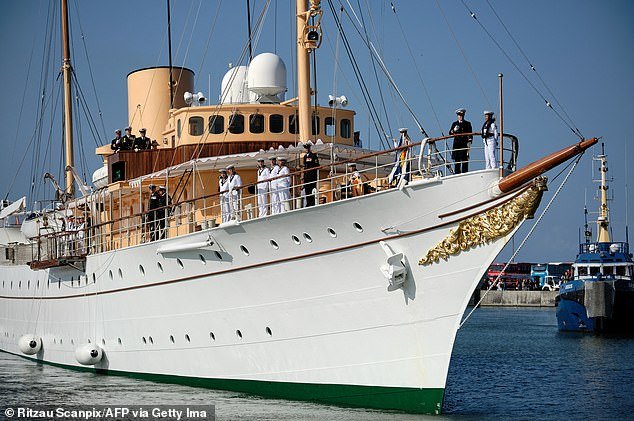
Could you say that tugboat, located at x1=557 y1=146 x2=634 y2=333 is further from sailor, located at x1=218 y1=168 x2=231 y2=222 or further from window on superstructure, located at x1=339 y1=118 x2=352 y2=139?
sailor, located at x1=218 y1=168 x2=231 y2=222

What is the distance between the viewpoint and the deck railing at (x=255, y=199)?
14570 millimetres

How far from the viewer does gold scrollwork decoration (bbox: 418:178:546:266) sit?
13.8 metres

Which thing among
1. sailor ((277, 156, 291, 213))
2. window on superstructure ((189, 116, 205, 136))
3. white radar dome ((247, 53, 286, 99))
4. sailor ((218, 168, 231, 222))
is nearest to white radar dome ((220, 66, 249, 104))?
white radar dome ((247, 53, 286, 99))

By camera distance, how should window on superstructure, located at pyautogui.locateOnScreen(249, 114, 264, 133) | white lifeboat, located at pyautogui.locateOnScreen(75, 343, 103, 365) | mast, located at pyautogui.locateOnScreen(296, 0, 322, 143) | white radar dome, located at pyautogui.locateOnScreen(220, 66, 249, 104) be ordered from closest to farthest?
mast, located at pyautogui.locateOnScreen(296, 0, 322, 143), white lifeboat, located at pyautogui.locateOnScreen(75, 343, 103, 365), window on superstructure, located at pyautogui.locateOnScreen(249, 114, 264, 133), white radar dome, located at pyautogui.locateOnScreen(220, 66, 249, 104)

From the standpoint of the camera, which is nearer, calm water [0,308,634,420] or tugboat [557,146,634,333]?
calm water [0,308,634,420]

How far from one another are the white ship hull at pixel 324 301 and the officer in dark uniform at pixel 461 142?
1.93 ft

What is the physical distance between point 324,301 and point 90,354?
7406 millimetres

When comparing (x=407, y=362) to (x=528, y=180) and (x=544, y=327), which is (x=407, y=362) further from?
(x=544, y=327)

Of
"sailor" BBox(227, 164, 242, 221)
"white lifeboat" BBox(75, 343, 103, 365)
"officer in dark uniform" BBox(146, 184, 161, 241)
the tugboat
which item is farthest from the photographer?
the tugboat

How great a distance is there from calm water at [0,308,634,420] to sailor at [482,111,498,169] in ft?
13.7

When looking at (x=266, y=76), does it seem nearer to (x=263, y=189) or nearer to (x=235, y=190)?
(x=235, y=190)

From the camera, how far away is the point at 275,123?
20.8m

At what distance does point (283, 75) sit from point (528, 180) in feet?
31.9

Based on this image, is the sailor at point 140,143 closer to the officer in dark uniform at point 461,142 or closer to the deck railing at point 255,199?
the deck railing at point 255,199
